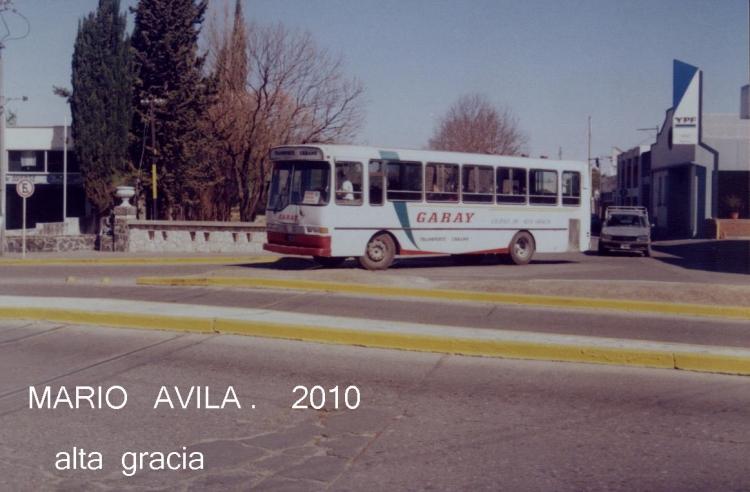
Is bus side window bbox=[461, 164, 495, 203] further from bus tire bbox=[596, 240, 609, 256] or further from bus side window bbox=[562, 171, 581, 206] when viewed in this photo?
bus tire bbox=[596, 240, 609, 256]

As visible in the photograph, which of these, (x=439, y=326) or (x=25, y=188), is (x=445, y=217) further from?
(x=25, y=188)

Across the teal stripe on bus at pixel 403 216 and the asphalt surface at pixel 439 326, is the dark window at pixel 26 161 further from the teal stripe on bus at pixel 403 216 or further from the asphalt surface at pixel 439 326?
the asphalt surface at pixel 439 326

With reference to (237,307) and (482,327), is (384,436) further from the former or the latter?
(237,307)

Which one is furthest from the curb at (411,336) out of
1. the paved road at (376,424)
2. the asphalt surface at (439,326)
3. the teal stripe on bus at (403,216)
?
the teal stripe on bus at (403,216)

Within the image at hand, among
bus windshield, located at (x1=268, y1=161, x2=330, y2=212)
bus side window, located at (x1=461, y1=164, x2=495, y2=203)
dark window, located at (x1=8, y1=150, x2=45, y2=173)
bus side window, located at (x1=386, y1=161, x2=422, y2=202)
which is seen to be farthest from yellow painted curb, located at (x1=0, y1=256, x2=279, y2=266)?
dark window, located at (x1=8, y1=150, x2=45, y2=173)

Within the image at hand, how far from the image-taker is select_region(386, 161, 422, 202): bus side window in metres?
20.0

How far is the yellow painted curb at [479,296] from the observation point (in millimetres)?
12852

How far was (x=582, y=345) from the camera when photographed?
8.61m

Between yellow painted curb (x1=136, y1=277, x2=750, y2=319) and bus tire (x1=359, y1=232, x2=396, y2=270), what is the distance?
5.07 m

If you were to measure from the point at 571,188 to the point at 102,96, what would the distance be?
20.7 metres

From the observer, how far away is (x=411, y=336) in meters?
9.05

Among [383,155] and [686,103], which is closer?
[383,155]

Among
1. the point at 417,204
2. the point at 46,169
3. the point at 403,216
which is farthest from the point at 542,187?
the point at 46,169

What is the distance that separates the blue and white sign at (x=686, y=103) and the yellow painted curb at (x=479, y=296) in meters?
33.0
